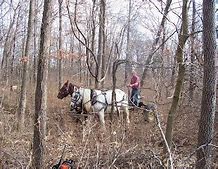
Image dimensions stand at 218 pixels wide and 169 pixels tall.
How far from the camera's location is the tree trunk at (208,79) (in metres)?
7.48

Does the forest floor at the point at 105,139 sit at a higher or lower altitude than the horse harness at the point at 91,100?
lower

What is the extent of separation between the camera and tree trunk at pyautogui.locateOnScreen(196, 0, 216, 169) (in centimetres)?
748

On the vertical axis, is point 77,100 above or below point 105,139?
above

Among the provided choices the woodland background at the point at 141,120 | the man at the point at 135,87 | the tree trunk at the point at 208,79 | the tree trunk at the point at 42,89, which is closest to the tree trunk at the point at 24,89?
the woodland background at the point at 141,120

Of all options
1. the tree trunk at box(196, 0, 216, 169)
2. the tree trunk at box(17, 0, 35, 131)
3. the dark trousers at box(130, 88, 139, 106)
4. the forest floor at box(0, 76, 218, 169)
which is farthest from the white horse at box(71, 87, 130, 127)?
the tree trunk at box(196, 0, 216, 169)

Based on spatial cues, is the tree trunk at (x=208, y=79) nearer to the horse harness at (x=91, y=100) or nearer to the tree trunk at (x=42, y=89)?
the tree trunk at (x=42, y=89)

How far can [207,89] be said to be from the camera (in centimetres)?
755

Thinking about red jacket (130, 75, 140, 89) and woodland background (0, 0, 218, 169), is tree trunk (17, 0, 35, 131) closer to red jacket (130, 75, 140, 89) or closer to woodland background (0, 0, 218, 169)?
woodland background (0, 0, 218, 169)

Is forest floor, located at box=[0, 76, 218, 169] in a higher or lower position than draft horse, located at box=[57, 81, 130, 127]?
lower

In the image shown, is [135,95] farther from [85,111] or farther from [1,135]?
[1,135]

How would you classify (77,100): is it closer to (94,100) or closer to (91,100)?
(91,100)

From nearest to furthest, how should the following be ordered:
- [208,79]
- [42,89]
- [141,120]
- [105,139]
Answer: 1. [208,79]
2. [42,89]
3. [105,139]
4. [141,120]

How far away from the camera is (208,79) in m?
7.52

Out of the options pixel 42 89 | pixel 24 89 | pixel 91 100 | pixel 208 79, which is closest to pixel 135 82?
pixel 91 100
